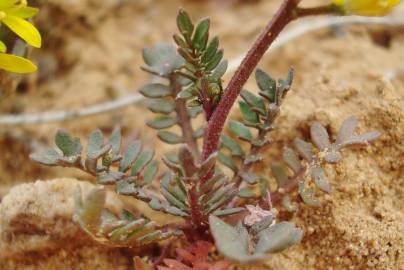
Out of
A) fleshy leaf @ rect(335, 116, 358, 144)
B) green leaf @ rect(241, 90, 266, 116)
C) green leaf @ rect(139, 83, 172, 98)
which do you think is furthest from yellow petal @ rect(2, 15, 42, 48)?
fleshy leaf @ rect(335, 116, 358, 144)

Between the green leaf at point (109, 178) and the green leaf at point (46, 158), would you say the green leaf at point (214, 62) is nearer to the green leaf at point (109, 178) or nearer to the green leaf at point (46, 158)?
the green leaf at point (109, 178)

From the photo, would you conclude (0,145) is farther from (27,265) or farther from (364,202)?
(364,202)

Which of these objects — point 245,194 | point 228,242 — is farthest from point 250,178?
point 228,242

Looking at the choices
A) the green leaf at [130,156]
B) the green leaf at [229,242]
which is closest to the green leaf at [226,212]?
the green leaf at [229,242]

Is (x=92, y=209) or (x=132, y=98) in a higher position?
(x=92, y=209)

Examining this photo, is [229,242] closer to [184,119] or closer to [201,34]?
[201,34]

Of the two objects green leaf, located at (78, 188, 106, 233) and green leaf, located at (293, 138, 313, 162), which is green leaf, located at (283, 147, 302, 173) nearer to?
green leaf, located at (293, 138, 313, 162)
